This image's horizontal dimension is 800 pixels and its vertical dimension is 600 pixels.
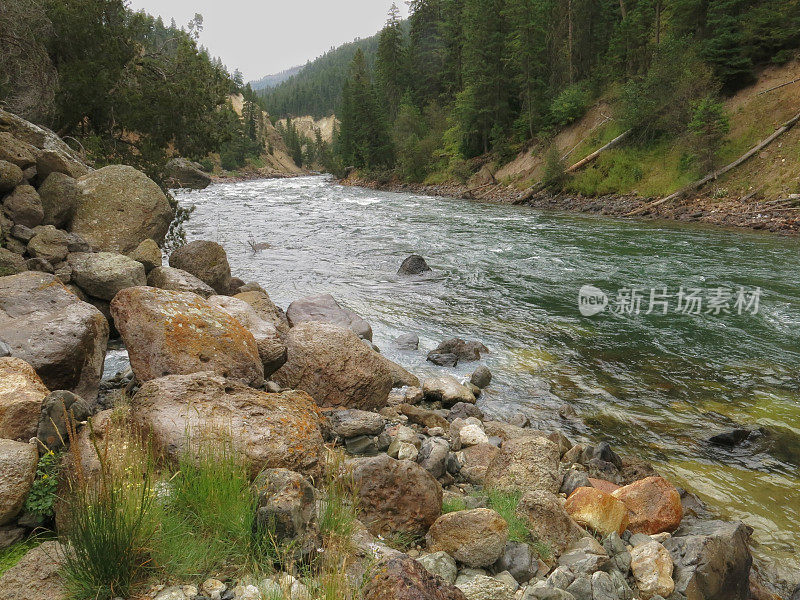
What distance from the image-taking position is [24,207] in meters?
7.96

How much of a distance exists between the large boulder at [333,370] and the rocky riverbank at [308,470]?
3cm

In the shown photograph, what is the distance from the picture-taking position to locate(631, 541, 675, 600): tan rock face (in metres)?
3.67

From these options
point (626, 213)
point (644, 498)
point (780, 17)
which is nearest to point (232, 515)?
point (644, 498)

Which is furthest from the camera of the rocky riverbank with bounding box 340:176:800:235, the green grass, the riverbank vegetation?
the riverbank vegetation

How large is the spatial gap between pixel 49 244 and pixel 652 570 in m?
8.80

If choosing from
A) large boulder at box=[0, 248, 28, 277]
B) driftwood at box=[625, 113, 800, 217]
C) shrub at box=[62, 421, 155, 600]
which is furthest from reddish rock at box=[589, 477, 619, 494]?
driftwood at box=[625, 113, 800, 217]

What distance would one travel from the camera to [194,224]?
24.7 m

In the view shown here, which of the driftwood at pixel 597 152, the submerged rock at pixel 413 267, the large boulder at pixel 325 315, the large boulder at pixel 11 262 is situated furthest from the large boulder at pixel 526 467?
the driftwood at pixel 597 152

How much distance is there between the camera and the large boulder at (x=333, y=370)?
6.39 metres

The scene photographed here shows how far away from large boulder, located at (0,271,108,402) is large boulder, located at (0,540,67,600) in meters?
2.57

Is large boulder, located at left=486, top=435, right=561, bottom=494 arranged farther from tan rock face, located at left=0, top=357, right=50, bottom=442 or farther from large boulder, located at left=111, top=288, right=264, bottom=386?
tan rock face, located at left=0, top=357, right=50, bottom=442

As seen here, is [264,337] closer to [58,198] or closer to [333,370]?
[333,370]

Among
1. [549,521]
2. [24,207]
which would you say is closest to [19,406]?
[549,521]

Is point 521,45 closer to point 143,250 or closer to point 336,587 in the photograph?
point 143,250
